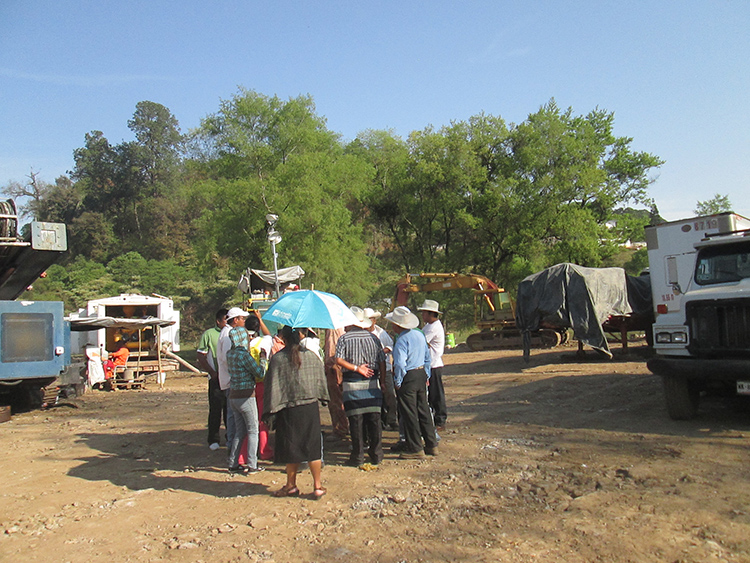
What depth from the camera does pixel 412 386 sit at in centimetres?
684

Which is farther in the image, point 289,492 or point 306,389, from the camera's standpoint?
point 289,492

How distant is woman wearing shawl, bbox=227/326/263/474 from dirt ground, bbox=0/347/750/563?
1.20ft

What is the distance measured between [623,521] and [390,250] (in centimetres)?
3318

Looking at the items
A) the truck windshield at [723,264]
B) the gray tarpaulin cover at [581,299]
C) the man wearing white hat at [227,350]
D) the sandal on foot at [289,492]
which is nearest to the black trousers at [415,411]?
the sandal on foot at [289,492]

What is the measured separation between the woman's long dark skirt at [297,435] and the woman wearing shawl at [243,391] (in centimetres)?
103

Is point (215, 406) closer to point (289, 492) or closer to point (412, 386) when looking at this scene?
point (289, 492)

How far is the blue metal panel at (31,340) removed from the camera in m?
10.9

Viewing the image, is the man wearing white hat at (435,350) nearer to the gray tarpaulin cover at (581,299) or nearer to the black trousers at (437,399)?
the black trousers at (437,399)

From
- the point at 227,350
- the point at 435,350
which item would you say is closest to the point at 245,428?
the point at 227,350

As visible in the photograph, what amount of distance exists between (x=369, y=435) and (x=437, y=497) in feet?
4.63

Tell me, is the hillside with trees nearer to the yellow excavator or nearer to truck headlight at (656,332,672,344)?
the yellow excavator

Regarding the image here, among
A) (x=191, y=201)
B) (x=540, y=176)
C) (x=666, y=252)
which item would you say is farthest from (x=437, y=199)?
(x=666, y=252)

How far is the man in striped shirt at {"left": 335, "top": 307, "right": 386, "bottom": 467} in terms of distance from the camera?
648cm

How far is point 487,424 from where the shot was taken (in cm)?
873
